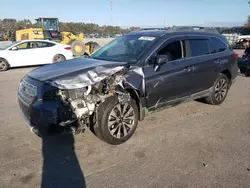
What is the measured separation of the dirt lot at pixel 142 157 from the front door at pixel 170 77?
59 cm

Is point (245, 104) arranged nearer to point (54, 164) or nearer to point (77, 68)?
point (77, 68)

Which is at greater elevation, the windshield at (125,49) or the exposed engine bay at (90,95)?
the windshield at (125,49)

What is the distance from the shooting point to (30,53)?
1143 cm

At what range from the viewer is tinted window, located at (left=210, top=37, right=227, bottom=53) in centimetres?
531

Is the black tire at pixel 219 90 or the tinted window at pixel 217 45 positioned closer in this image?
the tinted window at pixel 217 45

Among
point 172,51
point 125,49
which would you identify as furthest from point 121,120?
point 172,51

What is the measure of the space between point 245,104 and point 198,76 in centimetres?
195

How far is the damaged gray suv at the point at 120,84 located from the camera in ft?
10.6

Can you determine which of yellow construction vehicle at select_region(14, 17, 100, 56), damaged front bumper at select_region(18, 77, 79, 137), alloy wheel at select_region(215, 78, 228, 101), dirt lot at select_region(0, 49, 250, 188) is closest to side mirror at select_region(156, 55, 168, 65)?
dirt lot at select_region(0, 49, 250, 188)

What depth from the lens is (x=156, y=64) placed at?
3963 millimetres

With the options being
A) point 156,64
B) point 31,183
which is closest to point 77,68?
point 156,64

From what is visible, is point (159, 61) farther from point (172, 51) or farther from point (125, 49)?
point (125, 49)

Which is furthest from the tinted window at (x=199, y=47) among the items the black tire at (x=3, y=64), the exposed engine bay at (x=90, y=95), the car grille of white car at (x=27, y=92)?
the black tire at (x=3, y=64)

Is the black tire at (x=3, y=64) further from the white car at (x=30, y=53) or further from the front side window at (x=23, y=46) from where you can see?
the front side window at (x=23, y=46)
